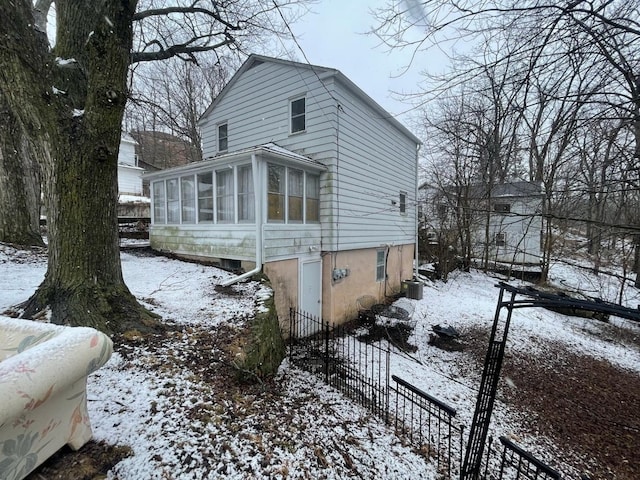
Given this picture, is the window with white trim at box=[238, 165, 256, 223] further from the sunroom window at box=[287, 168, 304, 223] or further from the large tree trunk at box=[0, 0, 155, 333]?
the large tree trunk at box=[0, 0, 155, 333]

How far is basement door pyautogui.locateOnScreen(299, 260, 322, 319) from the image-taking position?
732 centimetres

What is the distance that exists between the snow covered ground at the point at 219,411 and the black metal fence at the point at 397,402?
32cm

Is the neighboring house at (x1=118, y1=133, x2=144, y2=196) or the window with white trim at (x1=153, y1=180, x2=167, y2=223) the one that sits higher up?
the neighboring house at (x1=118, y1=133, x2=144, y2=196)

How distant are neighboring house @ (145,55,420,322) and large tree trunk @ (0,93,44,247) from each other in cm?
266

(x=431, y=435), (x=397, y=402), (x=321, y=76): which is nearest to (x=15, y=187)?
(x=321, y=76)

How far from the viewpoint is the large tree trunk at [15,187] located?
6715 millimetres

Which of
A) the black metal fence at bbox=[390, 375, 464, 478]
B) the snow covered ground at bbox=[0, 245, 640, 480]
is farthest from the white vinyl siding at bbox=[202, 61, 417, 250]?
the black metal fence at bbox=[390, 375, 464, 478]

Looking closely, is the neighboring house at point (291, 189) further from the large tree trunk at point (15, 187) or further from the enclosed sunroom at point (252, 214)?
the large tree trunk at point (15, 187)

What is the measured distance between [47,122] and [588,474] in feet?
25.4

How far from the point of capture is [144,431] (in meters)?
2.12

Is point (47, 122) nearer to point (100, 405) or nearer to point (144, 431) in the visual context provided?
point (100, 405)

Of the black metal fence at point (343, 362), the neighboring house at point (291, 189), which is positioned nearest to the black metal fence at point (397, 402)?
the black metal fence at point (343, 362)

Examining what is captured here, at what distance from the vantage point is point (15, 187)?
6.85 meters

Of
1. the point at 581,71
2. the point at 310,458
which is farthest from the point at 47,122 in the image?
the point at 581,71
